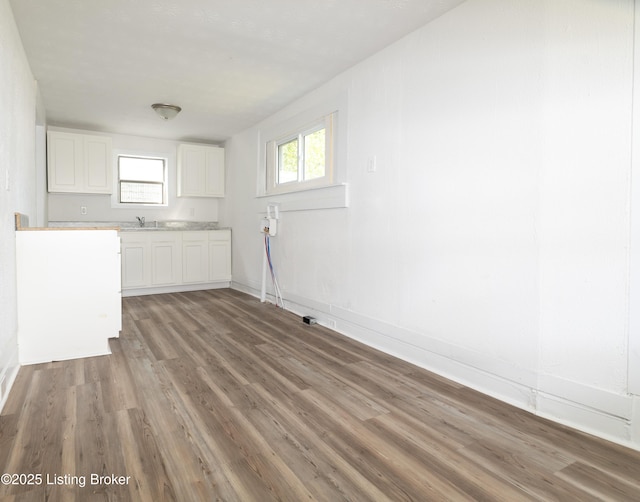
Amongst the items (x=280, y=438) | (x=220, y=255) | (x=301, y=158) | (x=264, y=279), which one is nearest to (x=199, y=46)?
(x=301, y=158)

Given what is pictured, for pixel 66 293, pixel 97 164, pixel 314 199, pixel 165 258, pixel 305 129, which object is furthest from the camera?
pixel 165 258

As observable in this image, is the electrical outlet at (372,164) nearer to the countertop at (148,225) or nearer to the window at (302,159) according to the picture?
the window at (302,159)

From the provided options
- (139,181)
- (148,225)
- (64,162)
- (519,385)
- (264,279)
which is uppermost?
(64,162)

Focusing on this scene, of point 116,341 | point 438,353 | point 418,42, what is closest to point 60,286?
point 116,341

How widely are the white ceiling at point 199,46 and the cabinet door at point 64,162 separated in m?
0.51

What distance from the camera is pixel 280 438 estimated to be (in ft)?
5.90

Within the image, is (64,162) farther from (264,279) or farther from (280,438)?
(280,438)

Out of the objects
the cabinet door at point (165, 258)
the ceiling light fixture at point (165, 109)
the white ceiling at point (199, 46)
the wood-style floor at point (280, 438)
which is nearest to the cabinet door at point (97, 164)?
the white ceiling at point (199, 46)

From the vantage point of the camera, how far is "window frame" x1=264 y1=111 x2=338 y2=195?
374 centimetres

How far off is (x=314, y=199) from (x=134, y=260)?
116 inches

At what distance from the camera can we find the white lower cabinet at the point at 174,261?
214 inches

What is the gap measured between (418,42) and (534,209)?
1.49m

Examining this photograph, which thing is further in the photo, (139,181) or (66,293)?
(139,181)

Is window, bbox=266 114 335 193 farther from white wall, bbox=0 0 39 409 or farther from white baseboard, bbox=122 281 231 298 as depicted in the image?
white wall, bbox=0 0 39 409
